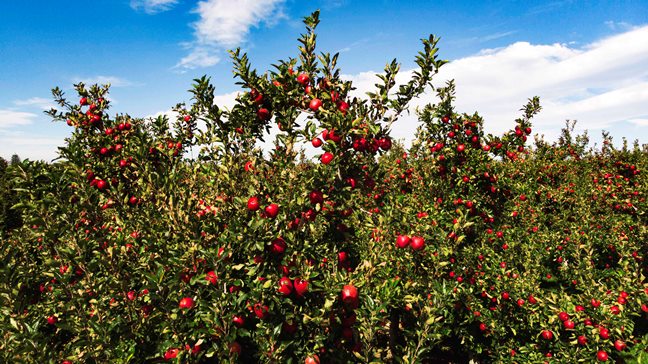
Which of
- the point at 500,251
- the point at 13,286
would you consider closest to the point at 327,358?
the point at 13,286

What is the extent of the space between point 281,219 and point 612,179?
1187 centimetres

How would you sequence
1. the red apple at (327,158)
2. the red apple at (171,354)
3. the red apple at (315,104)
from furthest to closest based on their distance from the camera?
the red apple at (315,104), the red apple at (327,158), the red apple at (171,354)

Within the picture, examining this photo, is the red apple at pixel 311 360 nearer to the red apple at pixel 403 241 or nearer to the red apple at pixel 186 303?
the red apple at pixel 186 303

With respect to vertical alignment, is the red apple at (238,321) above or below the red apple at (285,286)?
below

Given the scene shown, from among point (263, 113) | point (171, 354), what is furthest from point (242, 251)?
point (263, 113)

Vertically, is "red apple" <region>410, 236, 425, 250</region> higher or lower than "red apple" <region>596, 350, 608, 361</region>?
higher

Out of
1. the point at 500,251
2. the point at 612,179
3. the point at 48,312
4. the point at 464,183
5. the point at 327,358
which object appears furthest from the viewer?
the point at 612,179

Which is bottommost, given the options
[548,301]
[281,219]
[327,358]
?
[548,301]

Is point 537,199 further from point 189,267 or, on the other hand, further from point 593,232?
point 189,267

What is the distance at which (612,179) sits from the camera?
1009cm

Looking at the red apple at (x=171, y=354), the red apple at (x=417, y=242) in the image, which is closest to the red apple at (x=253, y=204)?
the red apple at (x=171, y=354)

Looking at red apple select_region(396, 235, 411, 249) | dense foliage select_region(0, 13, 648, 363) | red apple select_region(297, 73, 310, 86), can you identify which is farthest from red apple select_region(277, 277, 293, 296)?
red apple select_region(297, 73, 310, 86)

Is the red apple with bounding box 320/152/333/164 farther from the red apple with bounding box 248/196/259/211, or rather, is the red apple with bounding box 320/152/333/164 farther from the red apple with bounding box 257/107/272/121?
the red apple with bounding box 257/107/272/121

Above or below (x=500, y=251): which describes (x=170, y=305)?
above
